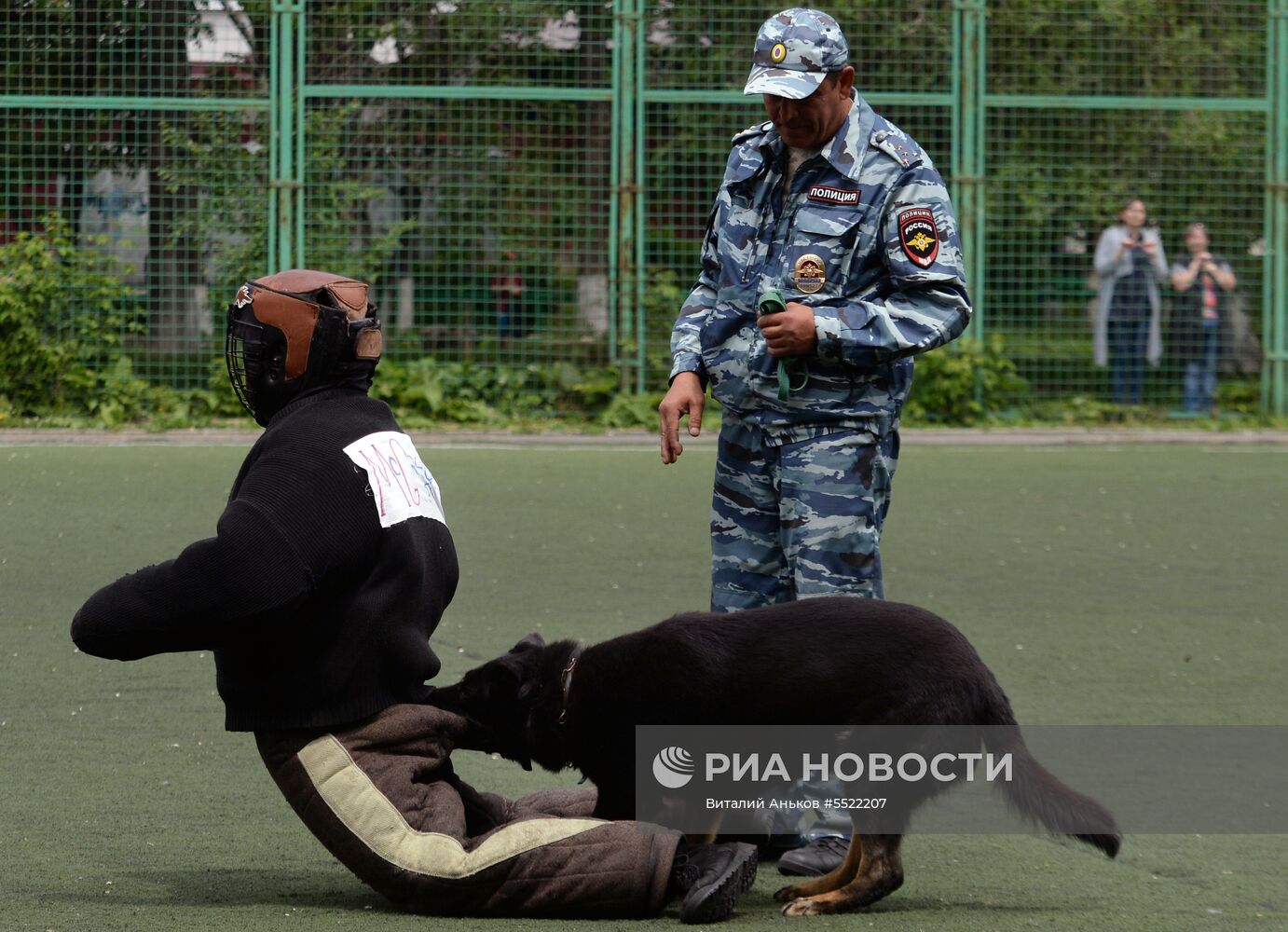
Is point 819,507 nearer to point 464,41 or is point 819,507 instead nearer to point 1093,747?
point 1093,747

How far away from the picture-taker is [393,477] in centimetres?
357

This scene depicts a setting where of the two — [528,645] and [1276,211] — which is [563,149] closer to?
[1276,211]

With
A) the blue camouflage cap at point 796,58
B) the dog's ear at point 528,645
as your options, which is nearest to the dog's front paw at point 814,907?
the dog's ear at point 528,645

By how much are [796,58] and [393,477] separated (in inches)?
55.6

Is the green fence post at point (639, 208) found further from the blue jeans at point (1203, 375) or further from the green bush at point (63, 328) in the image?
the blue jeans at point (1203, 375)

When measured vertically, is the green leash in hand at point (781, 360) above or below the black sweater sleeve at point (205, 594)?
above

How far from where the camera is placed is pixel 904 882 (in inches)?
151

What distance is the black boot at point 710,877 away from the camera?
11.1 feet

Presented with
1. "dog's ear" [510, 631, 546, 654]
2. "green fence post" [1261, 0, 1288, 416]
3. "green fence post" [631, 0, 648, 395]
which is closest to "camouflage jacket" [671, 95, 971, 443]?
"dog's ear" [510, 631, 546, 654]

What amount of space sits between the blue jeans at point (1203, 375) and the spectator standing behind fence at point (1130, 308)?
0.86 feet

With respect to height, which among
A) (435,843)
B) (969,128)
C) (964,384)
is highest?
(969,128)

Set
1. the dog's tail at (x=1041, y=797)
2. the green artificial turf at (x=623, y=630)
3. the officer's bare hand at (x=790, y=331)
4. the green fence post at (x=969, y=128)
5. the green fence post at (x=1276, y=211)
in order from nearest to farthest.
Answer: the dog's tail at (x=1041, y=797)
the green artificial turf at (x=623, y=630)
the officer's bare hand at (x=790, y=331)
the green fence post at (x=969, y=128)
the green fence post at (x=1276, y=211)

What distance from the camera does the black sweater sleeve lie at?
10.8 ft

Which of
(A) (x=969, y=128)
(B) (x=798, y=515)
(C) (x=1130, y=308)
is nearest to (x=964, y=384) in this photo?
(C) (x=1130, y=308)
